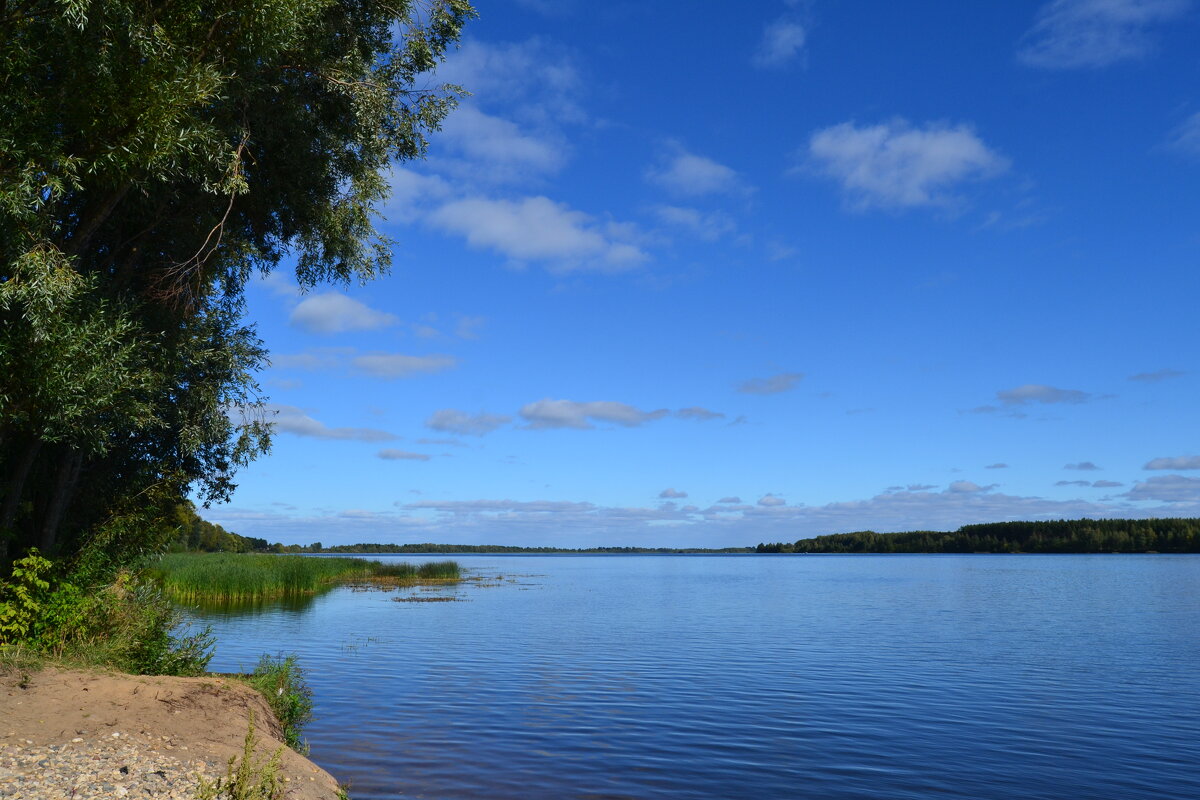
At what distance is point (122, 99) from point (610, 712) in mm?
16843

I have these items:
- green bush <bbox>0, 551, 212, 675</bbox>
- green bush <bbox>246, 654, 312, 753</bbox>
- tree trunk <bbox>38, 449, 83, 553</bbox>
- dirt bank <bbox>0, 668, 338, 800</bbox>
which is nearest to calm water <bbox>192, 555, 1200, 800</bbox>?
green bush <bbox>246, 654, 312, 753</bbox>

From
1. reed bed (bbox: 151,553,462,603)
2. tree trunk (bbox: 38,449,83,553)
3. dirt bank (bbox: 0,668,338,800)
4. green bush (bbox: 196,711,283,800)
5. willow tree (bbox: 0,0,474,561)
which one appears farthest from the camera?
reed bed (bbox: 151,553,462,603)

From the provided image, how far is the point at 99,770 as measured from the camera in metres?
9.40

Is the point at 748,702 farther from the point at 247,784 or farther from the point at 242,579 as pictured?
the point at 242,579

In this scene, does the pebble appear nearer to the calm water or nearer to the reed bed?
the calm water

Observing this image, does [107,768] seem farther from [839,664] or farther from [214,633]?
[214,633]

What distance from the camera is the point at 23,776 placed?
895 cm

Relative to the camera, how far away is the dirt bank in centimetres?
897

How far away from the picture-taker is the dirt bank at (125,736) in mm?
8969

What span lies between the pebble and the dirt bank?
11 mm

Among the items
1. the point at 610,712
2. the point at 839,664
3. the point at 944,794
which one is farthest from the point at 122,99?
the point at 839,664

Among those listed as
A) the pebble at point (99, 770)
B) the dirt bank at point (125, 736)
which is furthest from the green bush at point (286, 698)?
the pebble at point (99, 770)

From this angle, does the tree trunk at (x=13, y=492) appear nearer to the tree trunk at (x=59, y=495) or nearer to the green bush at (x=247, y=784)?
the tree trunk at (x=59, y=495)

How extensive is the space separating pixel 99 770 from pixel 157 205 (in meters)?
12.4
